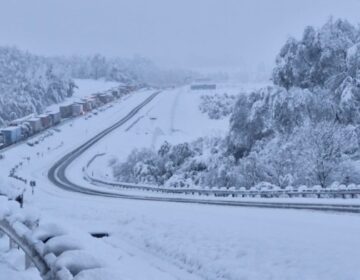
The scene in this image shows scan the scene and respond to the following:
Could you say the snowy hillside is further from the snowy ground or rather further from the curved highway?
the snowy ground

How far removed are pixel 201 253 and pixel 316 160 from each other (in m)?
27.5

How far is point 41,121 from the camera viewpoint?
10681cm

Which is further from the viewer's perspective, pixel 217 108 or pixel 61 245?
pixel 217 108

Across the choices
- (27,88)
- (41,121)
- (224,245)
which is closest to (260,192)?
(224,245)

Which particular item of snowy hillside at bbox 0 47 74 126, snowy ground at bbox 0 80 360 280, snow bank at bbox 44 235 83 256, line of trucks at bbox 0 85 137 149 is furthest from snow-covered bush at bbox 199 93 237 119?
snow bank at bbox 44 235 83 256

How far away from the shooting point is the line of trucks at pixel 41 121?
88188 mm

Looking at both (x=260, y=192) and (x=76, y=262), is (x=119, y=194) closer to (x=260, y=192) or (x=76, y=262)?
(x=260, y=192)

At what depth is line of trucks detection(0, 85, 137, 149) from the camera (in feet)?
289

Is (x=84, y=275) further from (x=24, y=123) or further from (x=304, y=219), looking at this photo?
(x=24, y=123)

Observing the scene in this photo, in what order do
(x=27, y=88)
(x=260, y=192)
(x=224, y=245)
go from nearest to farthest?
(x=224, y=245) < (x=260, y=192) < (x=27, y=88)

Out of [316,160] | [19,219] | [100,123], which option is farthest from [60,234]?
[100,123]

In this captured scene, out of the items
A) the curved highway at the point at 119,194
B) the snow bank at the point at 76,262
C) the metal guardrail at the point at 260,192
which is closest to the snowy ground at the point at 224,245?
the snow bank at the point at 76,262

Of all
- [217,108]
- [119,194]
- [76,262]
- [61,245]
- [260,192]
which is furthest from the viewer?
[217,108]

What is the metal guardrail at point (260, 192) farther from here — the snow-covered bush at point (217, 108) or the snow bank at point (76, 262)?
the snow-covered bush at point (217, 108)
